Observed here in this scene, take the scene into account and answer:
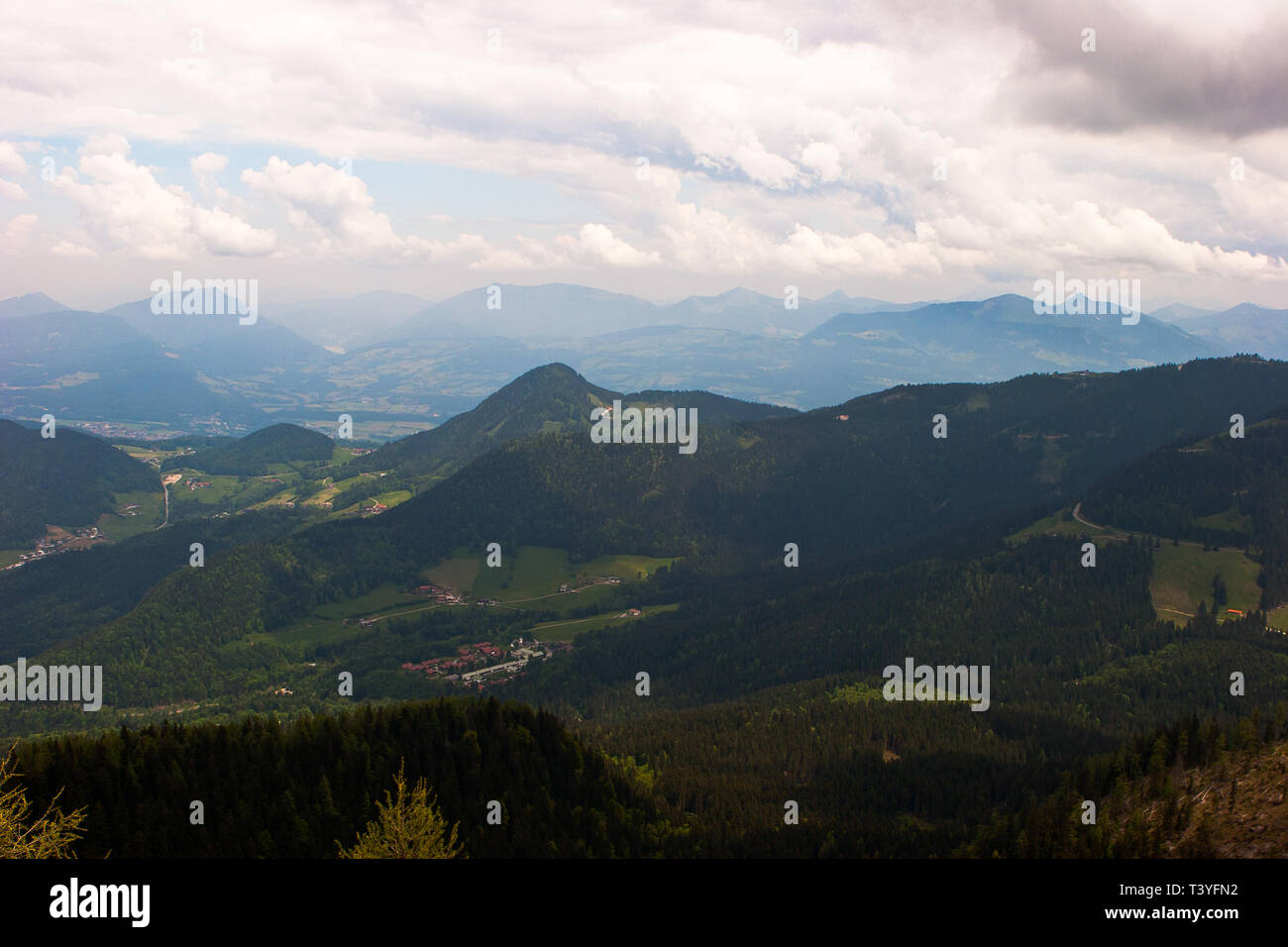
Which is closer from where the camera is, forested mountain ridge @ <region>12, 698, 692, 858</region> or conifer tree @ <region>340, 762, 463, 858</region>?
conifer tree @ <region>340, 762, 463, 858</region>

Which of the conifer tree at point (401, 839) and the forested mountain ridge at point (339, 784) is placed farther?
the forested mountain ridge at point (339, 784)

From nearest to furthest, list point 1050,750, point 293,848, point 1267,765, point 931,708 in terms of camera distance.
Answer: point 1267,765 → point 293,848 → point 1050,750 → point 931,708

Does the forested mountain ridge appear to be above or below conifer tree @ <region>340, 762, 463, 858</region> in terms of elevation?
below

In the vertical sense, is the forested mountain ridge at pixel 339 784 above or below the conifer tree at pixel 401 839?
below

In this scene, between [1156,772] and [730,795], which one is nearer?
[1156,772]

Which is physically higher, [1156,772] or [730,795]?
[1156,772]

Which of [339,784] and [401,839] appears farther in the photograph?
[339,784]

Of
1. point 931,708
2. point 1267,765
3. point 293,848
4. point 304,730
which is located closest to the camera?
point 1267,765

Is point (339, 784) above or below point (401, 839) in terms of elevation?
below
